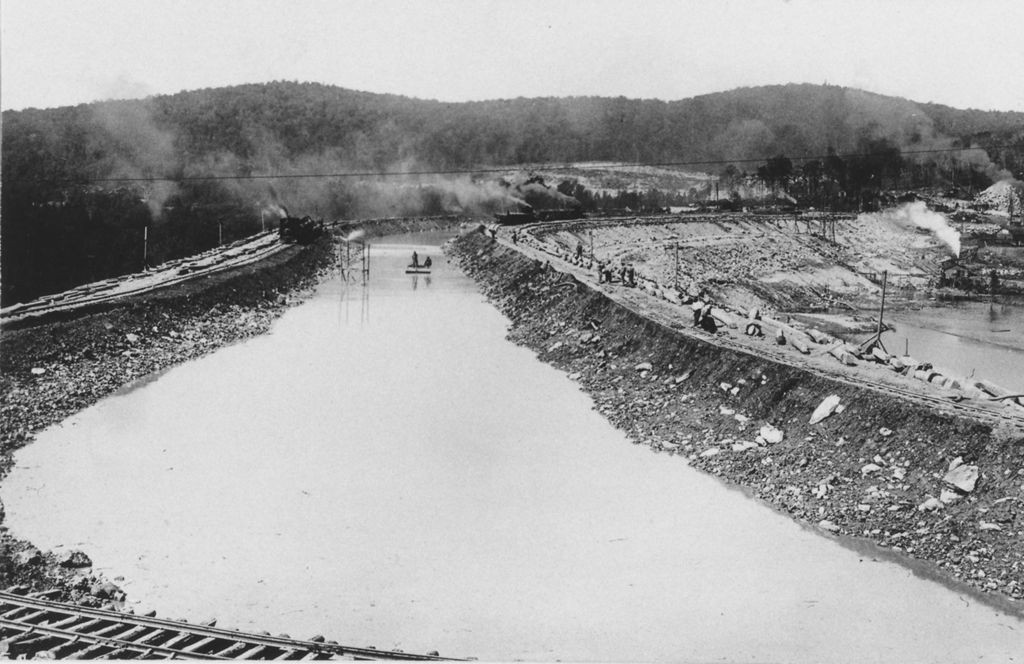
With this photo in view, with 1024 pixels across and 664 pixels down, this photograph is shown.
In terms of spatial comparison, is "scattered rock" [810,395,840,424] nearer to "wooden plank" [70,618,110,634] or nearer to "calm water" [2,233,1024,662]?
"calm water" [2,233,1024,662]

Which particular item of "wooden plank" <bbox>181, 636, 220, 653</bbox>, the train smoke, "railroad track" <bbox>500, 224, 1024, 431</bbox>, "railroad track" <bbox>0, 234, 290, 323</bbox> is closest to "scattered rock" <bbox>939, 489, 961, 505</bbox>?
"railroad track" <bbox>500, 224, 1024, 431</bbox>

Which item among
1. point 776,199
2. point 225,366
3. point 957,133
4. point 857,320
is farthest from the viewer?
point 957,133

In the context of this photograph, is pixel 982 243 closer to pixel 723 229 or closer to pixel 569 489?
pixel 723 229

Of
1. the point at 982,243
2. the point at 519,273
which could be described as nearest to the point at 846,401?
the point at 519,273

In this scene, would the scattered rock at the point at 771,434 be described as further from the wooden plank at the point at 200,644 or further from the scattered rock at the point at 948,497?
the wooden plank at the point at 200,644

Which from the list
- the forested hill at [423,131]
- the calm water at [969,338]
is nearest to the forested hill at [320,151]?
the forested hill at [423,131]

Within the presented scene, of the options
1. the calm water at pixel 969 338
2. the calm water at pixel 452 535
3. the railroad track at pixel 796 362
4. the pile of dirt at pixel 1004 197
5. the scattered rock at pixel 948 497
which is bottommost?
the calm water at pixel 452 535
